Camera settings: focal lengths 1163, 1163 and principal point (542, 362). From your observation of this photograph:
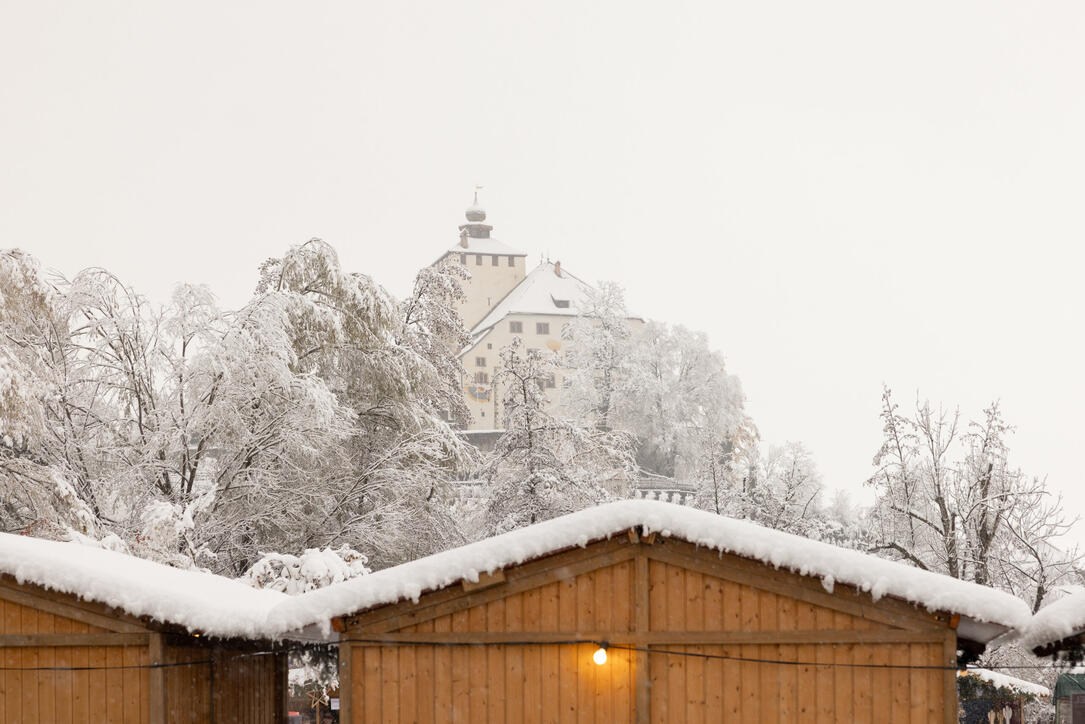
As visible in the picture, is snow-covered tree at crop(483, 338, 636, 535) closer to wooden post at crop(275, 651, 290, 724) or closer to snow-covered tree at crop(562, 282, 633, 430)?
wooden post at crop(275, 651, 290, 724)

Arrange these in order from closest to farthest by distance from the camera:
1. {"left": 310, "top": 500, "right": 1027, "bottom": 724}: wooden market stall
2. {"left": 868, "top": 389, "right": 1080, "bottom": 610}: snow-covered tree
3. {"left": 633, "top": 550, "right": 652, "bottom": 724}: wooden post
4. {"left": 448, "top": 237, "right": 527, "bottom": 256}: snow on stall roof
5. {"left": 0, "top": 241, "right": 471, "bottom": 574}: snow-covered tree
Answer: {"left": 310, "top": 500, "right": 1027, "bottom": 724}: wooden market stall < {"left": 633, "top": 550, "right": 652, "bottom": 724}: wooden post < {"left": 868, "top": 389, "right": 1080, "bottom": 610}: snow-covered tree < {"left": 0, "top": 241, "right": 471, "bottom": 574}: snow-covered tree < {"left": 448, "top": 237, "right": 527, "bottom": 256}: snow on stall roof

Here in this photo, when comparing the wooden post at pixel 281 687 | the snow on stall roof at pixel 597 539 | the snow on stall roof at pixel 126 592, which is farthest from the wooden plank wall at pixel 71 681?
the wooden post at pixel 281 687

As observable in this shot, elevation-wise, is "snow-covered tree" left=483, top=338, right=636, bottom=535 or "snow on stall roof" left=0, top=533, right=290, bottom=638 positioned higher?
"snow-covered tree" left=483, top=338, right=636, bottom=535

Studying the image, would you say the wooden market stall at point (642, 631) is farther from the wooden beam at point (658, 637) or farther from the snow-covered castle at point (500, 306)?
the snow-covered castle at point (500, 306)

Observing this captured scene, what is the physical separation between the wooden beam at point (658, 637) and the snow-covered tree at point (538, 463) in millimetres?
19089

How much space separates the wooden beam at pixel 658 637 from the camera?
9859 millimetres

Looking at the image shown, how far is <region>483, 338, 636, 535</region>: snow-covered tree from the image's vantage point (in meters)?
30.3

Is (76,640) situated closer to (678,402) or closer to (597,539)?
(597,539)

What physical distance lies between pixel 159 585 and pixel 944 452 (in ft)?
69.2

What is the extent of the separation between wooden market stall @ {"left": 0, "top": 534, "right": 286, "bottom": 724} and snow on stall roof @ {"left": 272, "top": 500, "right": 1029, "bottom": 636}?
3.43 ft

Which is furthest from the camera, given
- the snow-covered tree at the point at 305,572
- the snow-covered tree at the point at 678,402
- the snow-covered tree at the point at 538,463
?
the snow-covered tree at the point at 678,402

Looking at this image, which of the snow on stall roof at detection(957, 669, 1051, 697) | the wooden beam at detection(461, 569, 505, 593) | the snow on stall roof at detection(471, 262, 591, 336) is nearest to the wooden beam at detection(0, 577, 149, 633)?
the wooden beam at detection(461, 569, 505, 593)

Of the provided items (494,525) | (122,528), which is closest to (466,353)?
(494,525)

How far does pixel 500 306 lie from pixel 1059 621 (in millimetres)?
94030
